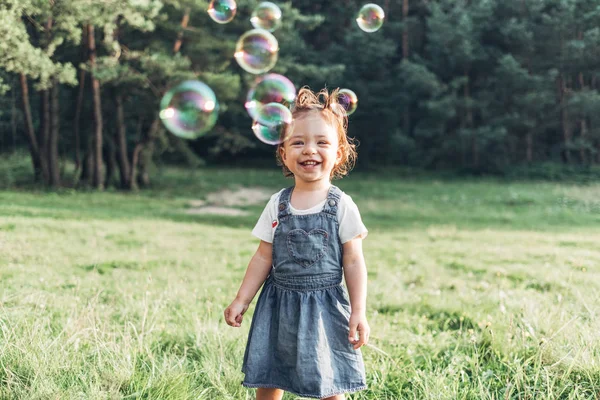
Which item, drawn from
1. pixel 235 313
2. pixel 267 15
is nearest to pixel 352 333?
pixel 235 313

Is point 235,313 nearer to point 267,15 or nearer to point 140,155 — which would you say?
point 267,15

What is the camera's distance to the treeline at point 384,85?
62.9 feet

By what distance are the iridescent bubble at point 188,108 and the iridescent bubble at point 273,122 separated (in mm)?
1210

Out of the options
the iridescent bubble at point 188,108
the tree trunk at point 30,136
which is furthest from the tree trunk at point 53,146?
the iridescent bubble at point 188,108

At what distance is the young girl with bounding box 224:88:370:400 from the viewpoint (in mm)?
2756

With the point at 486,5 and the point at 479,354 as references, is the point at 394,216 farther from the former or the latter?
the point at 486,5

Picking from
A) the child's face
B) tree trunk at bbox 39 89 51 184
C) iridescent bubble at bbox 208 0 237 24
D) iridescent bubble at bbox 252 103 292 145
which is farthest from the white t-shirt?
tree trunk at bbox 39 89 51 184

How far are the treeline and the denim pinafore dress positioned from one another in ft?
49.2

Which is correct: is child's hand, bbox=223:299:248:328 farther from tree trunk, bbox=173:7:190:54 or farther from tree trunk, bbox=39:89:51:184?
tree trunk, bbox=173:7:190:54

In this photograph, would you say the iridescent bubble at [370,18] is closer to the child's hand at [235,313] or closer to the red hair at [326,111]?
the red hair at [326,111]

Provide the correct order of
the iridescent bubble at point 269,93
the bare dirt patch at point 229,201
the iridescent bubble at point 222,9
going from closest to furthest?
the iridescent bubble at point 269,93 < the iridescent bubble at point 222,9 < the bare dirt patch at point 229,201

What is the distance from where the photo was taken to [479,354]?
148 inches

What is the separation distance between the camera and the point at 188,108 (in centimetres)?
508

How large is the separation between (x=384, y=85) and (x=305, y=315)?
29.5 metres
